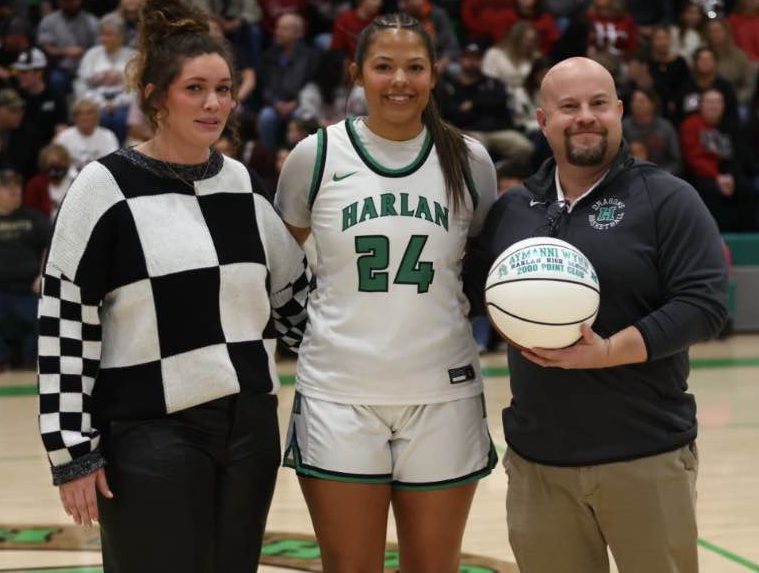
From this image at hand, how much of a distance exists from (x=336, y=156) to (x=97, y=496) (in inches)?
45.7

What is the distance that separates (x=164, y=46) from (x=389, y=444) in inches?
49.6

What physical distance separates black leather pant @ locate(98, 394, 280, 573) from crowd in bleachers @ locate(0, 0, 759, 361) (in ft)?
23.5

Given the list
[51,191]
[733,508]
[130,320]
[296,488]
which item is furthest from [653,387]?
[51,191]

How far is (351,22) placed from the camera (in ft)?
40.2

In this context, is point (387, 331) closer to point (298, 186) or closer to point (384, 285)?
point (384, 285)

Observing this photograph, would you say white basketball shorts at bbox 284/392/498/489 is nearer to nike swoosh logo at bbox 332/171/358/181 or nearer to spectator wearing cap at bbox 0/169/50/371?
nike swoosh logo at bbox 332/171/358/181

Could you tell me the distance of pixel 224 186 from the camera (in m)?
3.34

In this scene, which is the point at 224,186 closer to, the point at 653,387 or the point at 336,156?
the point at 336,156

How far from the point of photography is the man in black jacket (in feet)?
10.7

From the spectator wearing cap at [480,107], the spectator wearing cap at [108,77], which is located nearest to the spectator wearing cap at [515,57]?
the spectator wearing cap at [480,107]

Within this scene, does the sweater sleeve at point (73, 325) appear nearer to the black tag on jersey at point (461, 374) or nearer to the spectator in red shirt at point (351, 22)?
the black tag on jersey at point (461, 374)

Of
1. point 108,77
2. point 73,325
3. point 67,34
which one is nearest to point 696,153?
point 108,77

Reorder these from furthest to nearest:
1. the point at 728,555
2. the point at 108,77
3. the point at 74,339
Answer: the point at 108,77 < the point at 728,555 < the point at 74,339

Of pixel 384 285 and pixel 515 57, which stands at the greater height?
pixel 515 57
